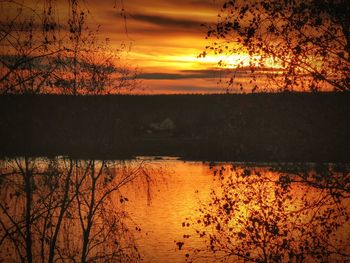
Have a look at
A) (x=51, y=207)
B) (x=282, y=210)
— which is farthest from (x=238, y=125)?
(x=51, y=207)

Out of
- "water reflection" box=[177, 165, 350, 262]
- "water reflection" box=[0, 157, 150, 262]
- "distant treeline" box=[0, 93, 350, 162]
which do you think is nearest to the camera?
"water reflection" box=[0, 157, 150, 262]

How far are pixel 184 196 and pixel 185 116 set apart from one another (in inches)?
4085

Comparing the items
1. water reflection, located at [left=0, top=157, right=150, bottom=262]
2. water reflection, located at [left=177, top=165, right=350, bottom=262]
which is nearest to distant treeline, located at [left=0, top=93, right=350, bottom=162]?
water reflection, located at [left=177, top=165, right=350, bottom=262]

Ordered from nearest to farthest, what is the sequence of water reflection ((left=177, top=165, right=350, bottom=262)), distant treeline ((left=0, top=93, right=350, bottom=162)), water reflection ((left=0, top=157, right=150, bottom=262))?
water reflection ((left=0, top=157, right=150, bottom=262))
distant treeline ((left=0, top=93, right=350, bottom=162))
water reflection ((left=177, top=165, right=350, bottom=262))

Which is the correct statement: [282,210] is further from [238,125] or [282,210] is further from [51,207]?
[51,207]

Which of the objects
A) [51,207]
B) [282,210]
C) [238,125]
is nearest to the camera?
[51,207]

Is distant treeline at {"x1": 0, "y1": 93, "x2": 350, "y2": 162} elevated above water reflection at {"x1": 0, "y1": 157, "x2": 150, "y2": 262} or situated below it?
above

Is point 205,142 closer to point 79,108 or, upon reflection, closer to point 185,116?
point 185,116

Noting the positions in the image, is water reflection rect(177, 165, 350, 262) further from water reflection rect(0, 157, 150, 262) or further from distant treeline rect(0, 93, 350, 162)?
water reflection rect(0, 157, 150, 262)

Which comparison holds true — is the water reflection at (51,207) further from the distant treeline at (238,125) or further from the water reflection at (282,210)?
the water reflection at (282,210)

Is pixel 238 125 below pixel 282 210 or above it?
above

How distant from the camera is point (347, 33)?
1212cm

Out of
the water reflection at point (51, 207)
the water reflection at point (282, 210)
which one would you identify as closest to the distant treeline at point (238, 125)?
the water reflection at point (282, 210)

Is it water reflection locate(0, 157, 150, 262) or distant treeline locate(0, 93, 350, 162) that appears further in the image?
distant treeline locate(0, 93, 350, 162)
